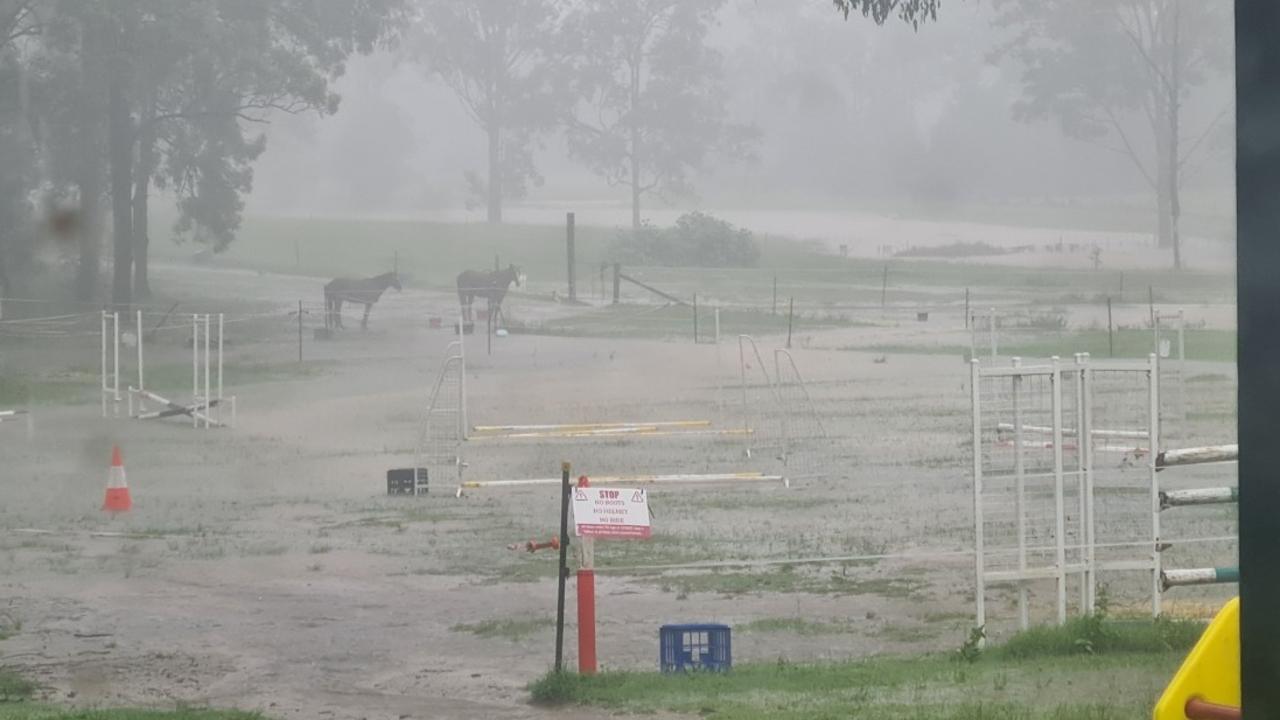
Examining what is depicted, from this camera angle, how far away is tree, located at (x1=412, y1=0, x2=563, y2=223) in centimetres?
3297

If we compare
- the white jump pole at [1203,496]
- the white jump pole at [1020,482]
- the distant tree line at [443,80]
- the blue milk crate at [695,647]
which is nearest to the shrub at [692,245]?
the distant tree line at [443,80]

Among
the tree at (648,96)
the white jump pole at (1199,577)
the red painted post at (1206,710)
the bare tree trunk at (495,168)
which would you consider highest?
the tree at (648,96)

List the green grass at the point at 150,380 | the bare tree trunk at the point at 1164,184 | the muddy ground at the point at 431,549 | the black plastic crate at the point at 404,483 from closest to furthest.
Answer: the muddy ground at the point at 431,549
the black plastic crate at the point at 404,483
the green grass at the point at 150,380
the bare tree trunk at the point at 1164,184

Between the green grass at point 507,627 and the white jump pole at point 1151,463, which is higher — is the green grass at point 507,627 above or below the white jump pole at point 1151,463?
below

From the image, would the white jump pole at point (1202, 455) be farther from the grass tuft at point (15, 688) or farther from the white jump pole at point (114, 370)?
the white jump pole at point (114, 370)

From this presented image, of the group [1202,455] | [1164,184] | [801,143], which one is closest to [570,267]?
[801,143]

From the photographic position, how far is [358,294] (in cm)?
2998

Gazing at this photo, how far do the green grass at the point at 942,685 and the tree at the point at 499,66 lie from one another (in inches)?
1040

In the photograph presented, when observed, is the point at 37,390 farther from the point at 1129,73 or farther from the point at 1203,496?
the point at 1203,496

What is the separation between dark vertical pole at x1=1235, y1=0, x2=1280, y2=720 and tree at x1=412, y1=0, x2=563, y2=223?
3129cm

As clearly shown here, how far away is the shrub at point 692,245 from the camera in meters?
33.4

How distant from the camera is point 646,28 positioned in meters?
33.1

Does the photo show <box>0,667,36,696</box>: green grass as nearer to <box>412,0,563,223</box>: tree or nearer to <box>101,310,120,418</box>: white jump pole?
<box>101,310,120,418</box>: white jump pole

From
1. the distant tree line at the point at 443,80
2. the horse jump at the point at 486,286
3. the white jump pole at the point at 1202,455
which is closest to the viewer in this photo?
the white jump pole at the point at 1202,455
